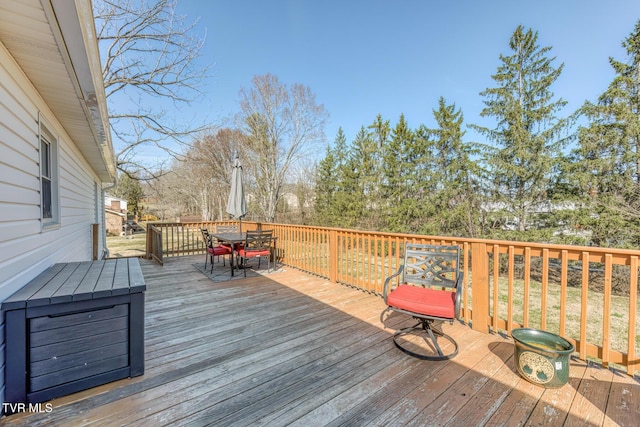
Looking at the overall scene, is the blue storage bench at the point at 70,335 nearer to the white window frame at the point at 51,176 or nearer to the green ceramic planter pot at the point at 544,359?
the white window frame at the point at 51,176

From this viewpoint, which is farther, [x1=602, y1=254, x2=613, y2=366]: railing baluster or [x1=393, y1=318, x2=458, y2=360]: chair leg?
[x1=393, y1=318, x2=458, y2=360]: chair leg

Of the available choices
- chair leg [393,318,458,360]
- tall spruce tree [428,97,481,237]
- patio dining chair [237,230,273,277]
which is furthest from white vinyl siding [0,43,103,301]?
tall spruce tree [428,97,481,237]

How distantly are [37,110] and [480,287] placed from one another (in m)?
5.01

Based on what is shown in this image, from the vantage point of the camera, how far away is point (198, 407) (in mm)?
1874

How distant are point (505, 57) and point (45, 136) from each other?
47.9 ft

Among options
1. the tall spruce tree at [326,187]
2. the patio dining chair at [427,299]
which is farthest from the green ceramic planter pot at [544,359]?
the tall spruce tree at [326,187]

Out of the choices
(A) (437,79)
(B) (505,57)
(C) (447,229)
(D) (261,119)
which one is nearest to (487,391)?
(C) (447,229)

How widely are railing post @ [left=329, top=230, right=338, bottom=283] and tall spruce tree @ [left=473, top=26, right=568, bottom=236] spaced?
9.44 meters

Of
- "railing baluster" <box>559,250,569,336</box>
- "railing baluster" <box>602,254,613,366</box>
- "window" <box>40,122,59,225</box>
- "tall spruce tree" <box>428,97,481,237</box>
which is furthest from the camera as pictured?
"tall spruce tree" <box>428,97,481,237</box>

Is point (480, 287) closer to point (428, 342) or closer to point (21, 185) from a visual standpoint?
point (428, 342)

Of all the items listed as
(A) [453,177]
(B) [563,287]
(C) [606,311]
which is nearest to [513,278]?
(B) [563,287]

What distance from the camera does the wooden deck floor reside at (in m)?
1.79

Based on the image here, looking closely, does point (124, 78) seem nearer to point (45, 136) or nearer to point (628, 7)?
point (45, 136)

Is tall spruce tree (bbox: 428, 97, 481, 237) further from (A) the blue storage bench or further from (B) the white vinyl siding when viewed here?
(B) the white vinyl siding
